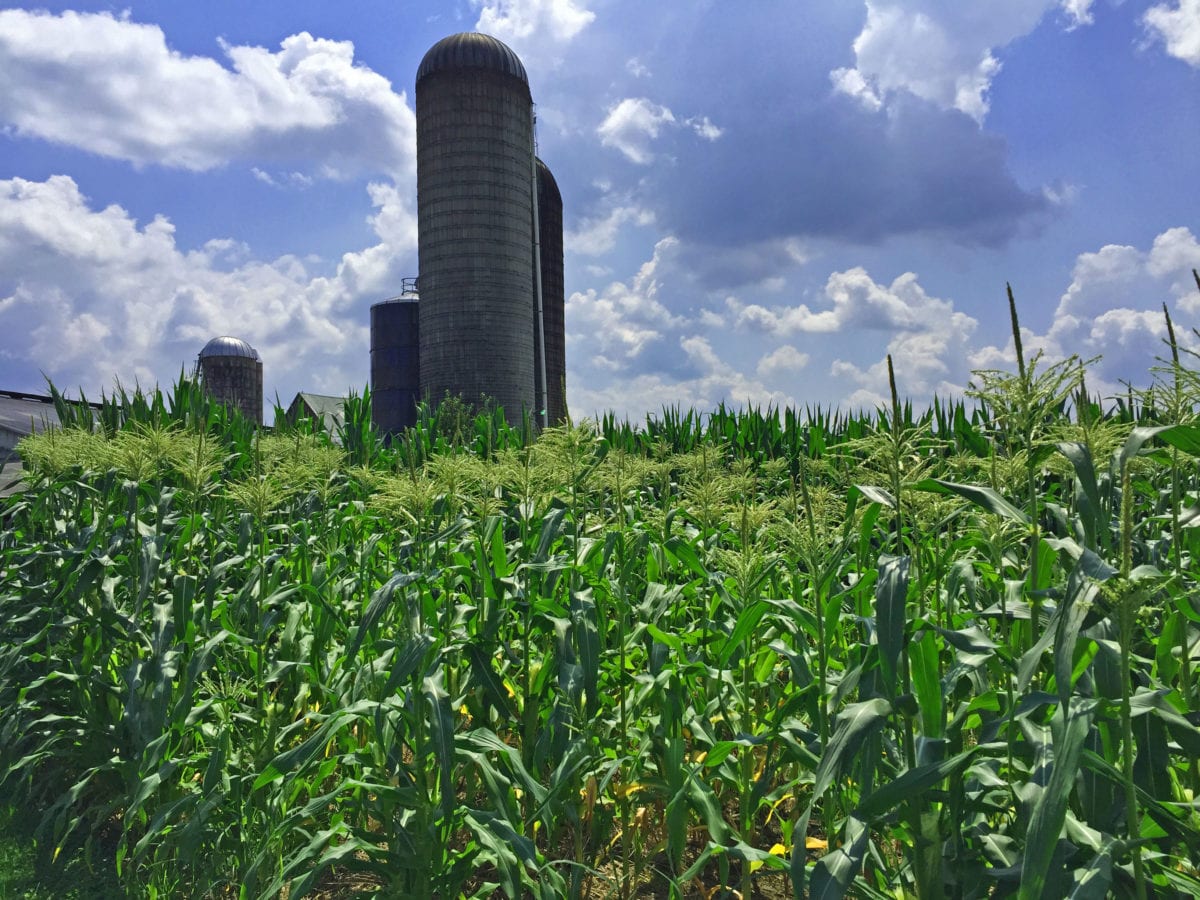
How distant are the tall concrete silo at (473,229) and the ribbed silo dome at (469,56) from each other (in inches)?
1.5

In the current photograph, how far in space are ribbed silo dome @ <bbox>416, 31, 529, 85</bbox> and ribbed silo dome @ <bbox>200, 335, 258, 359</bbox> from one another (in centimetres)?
2581

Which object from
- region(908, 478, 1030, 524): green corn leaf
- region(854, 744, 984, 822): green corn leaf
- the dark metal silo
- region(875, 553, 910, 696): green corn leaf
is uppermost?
the dark metal silo

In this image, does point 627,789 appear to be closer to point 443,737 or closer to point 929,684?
point 443,737

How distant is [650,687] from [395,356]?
93.3 ft

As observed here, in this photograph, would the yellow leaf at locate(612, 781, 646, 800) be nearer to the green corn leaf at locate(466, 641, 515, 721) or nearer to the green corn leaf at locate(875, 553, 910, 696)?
the green corn leaf at locate(466, 641, 515, 721)

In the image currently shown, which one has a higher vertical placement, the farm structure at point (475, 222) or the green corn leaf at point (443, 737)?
the farm structure at point (475, 222)

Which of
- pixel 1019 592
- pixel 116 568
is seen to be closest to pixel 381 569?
pixel 116 568

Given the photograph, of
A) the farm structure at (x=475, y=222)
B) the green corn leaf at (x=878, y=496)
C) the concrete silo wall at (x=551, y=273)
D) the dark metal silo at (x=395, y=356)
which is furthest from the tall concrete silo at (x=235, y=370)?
the green corn leaf at (x=878, y=496)

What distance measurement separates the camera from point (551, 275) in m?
30.1

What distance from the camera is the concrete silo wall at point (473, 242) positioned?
900 inches

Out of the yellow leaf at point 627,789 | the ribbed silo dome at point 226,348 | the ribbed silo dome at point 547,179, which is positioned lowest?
the yellow leaf at point 627,789

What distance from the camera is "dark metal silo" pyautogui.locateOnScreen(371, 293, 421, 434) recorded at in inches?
1144

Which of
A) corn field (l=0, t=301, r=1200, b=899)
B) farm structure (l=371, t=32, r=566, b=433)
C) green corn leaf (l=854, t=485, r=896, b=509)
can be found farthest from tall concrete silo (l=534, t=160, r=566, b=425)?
green corn leaf (l=854, t=485, r=896, b=509)

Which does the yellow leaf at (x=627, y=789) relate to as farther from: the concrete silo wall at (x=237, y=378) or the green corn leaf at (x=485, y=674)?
the concrete silo wall at (x=237, y=378)
